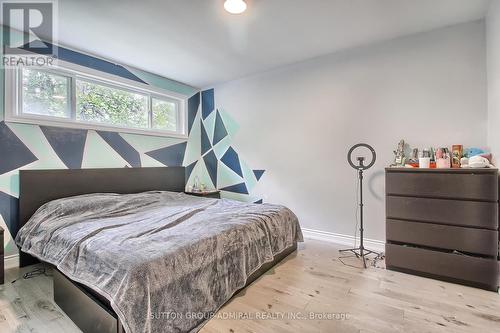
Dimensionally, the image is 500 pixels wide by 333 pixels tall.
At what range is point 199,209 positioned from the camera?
2.82 m

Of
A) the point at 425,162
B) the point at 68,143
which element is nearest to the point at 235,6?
the point at 425,162

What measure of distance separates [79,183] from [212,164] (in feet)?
7.17

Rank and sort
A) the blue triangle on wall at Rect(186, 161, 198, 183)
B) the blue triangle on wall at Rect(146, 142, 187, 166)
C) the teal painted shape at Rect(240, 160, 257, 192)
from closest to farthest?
the blue triangle on wall at Rect(146, 142, 187, 166) → the teal painted shape at Rect(240, 160, 257, 192) → the blue triangle on wall at Rect(186, 161, 198, 183)

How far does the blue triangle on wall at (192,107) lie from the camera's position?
4.62 m

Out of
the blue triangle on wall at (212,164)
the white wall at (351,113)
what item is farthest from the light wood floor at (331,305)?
the blue triangle on wall at (212,164)

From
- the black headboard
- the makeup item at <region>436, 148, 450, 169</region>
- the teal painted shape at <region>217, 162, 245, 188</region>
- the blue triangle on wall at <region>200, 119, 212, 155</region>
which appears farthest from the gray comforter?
the blue triangle on wall at <region>200, 119, 212, 155</region>

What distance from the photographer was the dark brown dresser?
211 cm

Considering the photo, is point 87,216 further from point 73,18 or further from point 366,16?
point 366,16

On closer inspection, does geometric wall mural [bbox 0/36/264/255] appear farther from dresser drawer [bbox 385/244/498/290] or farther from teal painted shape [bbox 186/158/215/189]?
dresser drawer [bbox 385/244/498/290]

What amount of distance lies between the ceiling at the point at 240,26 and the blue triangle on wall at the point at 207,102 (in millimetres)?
1166

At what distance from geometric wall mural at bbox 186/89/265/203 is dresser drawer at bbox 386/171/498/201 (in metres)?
2.07

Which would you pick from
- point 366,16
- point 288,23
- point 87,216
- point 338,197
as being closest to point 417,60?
point 366,16

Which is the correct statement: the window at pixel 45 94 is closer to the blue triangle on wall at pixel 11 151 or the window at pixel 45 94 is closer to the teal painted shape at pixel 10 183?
the blue triangle on wall at pixel 11 151

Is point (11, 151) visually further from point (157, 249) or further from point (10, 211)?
point (157, 249)
